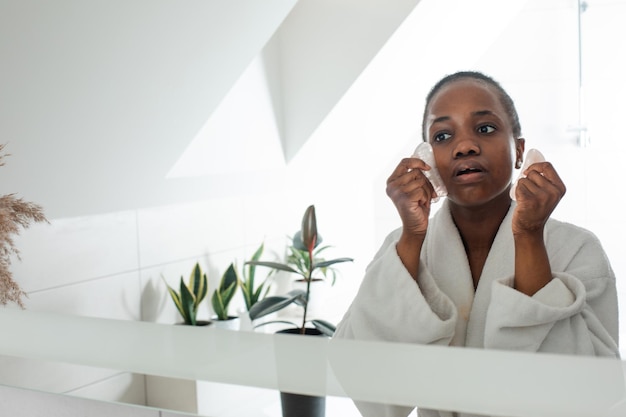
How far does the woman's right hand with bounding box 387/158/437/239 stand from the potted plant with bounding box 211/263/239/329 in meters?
0.49

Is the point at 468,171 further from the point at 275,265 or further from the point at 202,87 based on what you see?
the point at 202,87

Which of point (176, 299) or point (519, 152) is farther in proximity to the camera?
point (176, 299)

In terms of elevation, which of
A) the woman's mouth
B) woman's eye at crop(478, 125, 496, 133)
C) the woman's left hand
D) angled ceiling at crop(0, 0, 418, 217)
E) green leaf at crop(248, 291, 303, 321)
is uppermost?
angled ceiling at crop(0, 0, 418, 217)

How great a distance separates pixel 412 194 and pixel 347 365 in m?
0.11

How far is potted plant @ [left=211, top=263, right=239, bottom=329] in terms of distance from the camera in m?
0.90

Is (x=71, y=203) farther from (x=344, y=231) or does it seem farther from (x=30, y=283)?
(x=344, y=231)

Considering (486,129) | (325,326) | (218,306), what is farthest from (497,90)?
(218,306)

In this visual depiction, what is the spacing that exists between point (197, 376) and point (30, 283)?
0.41 meters

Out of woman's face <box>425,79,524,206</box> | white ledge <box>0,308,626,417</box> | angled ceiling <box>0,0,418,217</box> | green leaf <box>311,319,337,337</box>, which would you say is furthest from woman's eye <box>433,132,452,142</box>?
angled ceiling <box>0,0,418,217</box>

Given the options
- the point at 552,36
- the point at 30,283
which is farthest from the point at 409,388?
the point at 552,36

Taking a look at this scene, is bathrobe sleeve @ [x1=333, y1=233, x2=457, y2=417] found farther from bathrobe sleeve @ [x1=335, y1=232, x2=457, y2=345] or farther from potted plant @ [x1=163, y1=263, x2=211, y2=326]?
potted plant @ [x1=163, y1=263, x2=211, y2=326]

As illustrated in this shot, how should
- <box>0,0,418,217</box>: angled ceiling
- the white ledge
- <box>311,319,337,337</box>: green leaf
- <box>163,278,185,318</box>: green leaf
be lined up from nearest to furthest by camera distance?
the white ledge → <box>311,319,337,337</box>: green leaf → <box>0,0,418,217</box>: angled ceiling → <box>163,278,185,318</box>: green leaf

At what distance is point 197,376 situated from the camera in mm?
498

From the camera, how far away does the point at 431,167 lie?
1.45 feet
